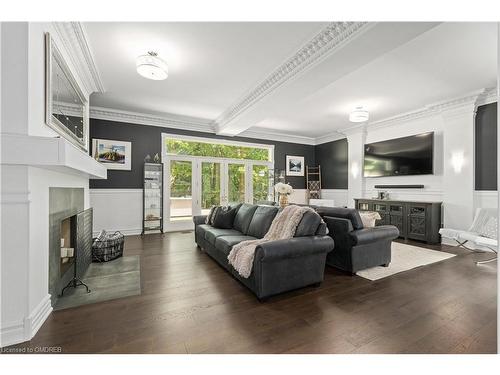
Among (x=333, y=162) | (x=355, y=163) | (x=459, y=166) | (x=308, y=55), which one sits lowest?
(x=459, y=166)

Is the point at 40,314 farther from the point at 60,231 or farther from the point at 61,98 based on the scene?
the point at 61,98

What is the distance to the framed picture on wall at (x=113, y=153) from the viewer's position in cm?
A: 514

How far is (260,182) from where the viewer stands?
721cm

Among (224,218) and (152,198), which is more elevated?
(152,198)

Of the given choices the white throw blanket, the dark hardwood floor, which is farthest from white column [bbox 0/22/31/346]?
the white throw blanket

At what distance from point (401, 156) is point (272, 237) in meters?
4.58

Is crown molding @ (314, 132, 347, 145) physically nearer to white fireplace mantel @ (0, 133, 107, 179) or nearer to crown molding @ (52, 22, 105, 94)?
crown molding @ (52, 22, 105, 94)

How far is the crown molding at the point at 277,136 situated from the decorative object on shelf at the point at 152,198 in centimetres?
263

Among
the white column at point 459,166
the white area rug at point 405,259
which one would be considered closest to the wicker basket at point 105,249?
the white area rug at point 405,259

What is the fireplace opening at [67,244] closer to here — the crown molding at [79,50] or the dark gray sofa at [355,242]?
the crown molding at [79,50]

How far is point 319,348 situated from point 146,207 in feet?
16.6

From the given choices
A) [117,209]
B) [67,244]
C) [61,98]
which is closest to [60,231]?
[67,244]

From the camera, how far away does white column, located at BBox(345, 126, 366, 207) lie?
21.3ft

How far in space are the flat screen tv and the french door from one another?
304 cm
